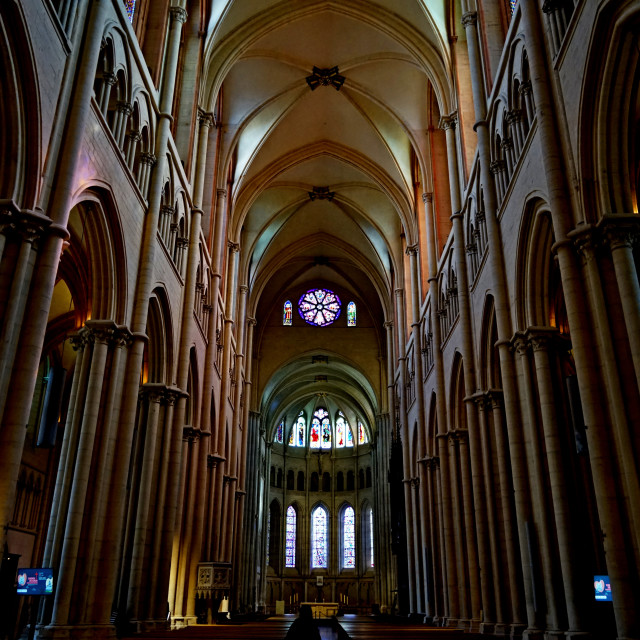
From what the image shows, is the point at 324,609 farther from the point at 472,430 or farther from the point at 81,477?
the point at 81,477

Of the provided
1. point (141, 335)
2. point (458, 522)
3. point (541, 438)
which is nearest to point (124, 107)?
point (141, 335)

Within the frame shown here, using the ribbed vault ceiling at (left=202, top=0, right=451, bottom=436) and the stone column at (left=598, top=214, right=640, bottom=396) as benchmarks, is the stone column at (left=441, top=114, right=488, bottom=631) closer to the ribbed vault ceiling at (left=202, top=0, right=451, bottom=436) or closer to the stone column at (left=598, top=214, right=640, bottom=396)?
the ribbed vault ceiling at (left=202, top=0, right=451, bottom=436)

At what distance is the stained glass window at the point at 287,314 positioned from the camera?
1581 inches

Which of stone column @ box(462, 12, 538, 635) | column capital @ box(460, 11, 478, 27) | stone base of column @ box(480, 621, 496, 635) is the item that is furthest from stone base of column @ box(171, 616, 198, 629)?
column capital @ box(460, 11, 478, 27)

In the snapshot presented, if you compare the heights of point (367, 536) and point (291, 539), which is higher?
point (367, 536)

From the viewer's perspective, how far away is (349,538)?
48906 millimetres

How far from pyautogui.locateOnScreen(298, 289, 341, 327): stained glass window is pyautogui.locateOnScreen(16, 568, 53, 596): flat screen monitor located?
31.4m

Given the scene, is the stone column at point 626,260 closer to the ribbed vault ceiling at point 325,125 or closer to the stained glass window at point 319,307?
the ribbed vault ceiling at point 325,125

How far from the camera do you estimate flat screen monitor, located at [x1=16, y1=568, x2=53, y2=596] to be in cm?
882

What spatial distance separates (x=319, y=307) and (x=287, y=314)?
6.40 ft

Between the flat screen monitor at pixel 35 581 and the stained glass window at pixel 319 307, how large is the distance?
31.4m

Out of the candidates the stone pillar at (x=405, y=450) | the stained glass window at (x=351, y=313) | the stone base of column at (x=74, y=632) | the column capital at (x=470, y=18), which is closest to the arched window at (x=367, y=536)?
the stained glass window at (x=351, y=313)

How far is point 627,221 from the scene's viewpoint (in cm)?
881

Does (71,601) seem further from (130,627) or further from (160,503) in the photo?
(160,503)
